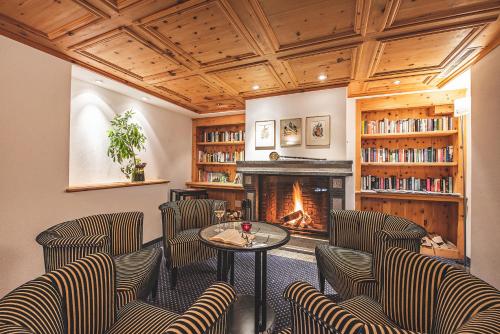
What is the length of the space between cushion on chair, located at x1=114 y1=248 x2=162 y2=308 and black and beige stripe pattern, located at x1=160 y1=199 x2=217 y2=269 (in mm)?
262

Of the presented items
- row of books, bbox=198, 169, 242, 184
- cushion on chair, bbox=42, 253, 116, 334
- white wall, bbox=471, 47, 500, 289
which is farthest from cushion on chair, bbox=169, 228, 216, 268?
white wall, bbox=471, 47, 500, 289

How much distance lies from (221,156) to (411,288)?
422 cm

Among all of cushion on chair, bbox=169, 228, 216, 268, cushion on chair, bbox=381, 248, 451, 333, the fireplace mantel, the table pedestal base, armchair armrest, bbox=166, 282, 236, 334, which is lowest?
the table pedestal base

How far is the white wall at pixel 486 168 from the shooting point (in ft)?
7.02

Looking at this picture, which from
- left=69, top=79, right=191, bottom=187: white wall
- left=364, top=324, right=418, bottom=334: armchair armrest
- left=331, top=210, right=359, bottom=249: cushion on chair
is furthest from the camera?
left=69, top=79, right=191, bottom=187: white wall

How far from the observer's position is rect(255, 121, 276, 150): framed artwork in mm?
3865

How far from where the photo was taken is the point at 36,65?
223cm

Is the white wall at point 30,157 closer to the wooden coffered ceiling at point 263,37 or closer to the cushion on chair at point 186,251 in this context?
the wooden coffered ceiling at point 263,37

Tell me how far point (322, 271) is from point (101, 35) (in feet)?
10.00

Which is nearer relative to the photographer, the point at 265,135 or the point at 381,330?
the point at 381,330

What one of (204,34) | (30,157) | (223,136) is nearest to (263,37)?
(204,34)

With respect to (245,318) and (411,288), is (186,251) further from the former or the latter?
(411,288)

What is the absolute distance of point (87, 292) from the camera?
1.06 metres

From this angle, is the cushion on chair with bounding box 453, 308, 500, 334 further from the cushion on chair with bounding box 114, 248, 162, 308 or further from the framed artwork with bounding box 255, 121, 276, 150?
the framed artwork with bounding box 255, 121, 276, 150
